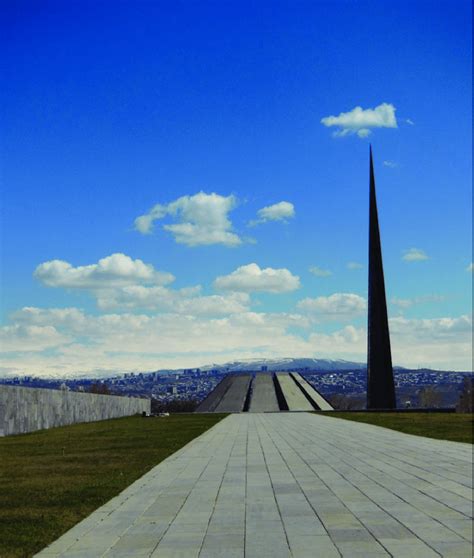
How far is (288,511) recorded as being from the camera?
8.88 metres

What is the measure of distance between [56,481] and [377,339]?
52483 millimetres

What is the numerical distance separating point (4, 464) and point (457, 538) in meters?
11.9

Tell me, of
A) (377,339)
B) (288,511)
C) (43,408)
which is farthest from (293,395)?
(288,511)

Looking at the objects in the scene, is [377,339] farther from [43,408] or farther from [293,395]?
[43,408]

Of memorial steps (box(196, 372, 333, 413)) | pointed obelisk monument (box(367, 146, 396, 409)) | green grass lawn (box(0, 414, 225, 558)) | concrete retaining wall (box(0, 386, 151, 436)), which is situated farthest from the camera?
memorial steps (box(196, 372, 333, 413))

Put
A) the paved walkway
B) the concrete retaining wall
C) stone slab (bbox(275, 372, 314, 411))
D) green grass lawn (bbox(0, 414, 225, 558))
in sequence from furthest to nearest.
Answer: stone slab (bbox(275, 372, 314, 411)) < the concrete retaining wall < green grass lawn (bbox(0, 414, 225, 558)) < the paved walkway

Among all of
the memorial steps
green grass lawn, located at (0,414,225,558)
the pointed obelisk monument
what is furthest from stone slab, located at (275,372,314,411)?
green grass lawn, located at (0,414,225,558)

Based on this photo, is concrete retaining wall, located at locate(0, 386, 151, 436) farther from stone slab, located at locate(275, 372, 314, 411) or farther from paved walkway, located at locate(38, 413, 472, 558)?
stone slab, located at locate(275, 372, 314, 411)

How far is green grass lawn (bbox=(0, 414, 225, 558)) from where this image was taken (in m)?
7.84

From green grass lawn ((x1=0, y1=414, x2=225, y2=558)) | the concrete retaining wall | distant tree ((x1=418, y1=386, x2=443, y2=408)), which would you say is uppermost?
green grass lawn ((x1=0, y1=414, x2=225, y2=558))

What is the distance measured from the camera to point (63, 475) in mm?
13227

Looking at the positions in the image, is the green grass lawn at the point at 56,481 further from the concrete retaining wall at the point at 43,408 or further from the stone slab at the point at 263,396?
the stone slab at the point at 263,396

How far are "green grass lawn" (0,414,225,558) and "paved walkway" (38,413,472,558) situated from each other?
1.18 ft

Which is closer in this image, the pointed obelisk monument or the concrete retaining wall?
the concrete retaining wall
